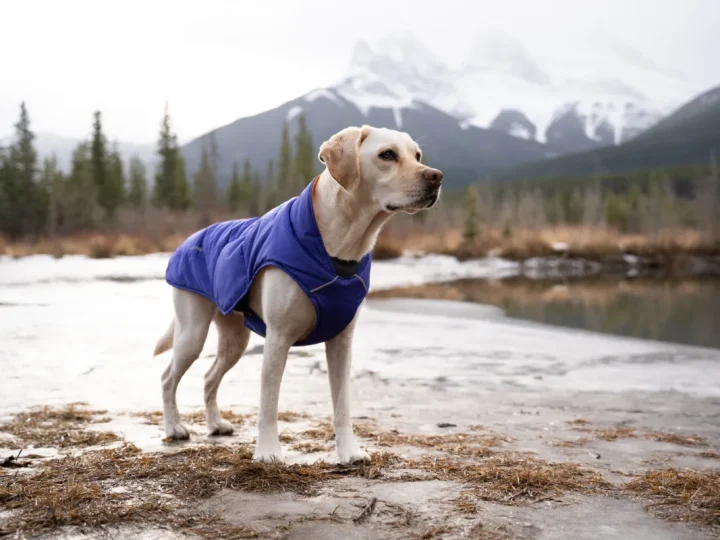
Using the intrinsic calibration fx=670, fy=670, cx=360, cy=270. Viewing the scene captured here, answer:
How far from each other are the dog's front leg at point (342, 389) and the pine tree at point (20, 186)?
20917mm

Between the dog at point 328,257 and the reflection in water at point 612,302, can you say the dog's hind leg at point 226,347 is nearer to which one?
the dog at point 328,257

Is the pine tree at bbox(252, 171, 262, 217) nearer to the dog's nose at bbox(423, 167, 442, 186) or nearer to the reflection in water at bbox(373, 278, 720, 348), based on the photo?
the reflection in water at bbox(373, 278, 720, 348)

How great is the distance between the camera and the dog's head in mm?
3312

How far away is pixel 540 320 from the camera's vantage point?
42.8 ft

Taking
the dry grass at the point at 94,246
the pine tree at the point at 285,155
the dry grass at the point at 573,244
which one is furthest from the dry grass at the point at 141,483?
the pine tree at the point at 285,155

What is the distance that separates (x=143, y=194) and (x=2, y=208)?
4172cm

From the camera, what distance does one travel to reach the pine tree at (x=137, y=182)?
61.8 metres

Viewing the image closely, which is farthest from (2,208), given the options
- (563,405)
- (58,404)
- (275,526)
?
(275,526)

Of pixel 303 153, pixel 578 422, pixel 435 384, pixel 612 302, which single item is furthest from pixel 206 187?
pixel 578 422

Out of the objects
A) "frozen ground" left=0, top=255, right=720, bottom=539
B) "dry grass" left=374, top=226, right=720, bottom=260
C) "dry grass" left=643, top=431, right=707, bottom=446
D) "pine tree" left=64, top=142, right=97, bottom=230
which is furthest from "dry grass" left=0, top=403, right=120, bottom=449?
"dry grass" left=374, top=226, right=720, bottom=260

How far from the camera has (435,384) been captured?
667 centimetres

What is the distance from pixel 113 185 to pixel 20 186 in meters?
26.7

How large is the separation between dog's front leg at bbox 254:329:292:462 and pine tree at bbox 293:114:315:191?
162 ft

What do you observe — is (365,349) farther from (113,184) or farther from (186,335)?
(113,184)
